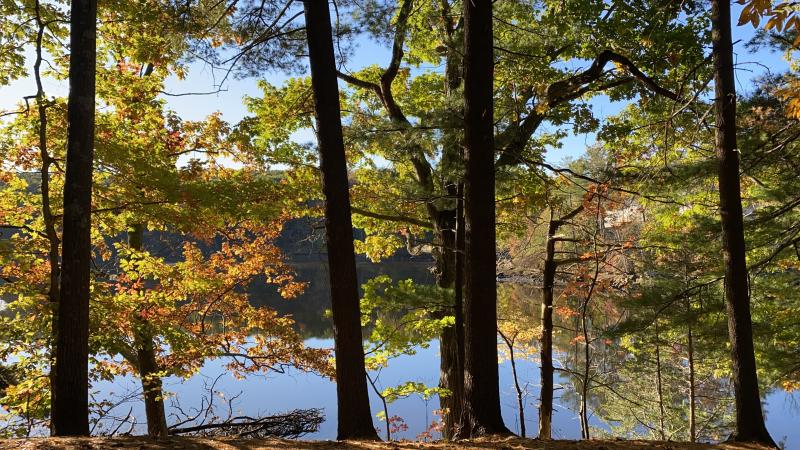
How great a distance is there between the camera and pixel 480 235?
4691 mm

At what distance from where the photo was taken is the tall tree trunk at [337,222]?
495 cm

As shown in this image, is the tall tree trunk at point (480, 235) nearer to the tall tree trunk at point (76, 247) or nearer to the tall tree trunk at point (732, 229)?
the tall tree trunk at point (732, 229)

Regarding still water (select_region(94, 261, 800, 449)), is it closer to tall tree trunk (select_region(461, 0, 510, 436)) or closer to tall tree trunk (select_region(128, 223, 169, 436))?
tall tree trunk (select_region(128, 223, 169, 436))

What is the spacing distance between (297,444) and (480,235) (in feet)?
8.08

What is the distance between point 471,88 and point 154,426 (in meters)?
7.31

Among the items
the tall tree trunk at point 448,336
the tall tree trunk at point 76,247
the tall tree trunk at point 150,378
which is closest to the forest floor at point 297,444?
the tall tree trunk at point 76,247

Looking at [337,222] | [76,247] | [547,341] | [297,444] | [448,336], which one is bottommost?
[297,444]

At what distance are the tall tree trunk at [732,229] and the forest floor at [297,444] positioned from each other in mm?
583

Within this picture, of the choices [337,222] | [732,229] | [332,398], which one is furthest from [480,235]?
[332,398]

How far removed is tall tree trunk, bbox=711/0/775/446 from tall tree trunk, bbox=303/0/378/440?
3933 millimetres

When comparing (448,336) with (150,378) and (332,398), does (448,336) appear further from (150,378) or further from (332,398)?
(332,398)

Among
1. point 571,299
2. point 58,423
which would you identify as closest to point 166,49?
point 58,423

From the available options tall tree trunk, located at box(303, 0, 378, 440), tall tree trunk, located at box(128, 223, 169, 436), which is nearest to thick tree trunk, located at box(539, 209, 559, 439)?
tall tree trunk, located at box(303, 0, 378, 440)

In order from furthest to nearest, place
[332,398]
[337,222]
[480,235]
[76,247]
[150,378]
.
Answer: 1. [332,398]
2. [150,378]
3. [337,222]
4. [480,235]
5. [76,247]
